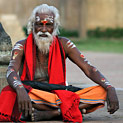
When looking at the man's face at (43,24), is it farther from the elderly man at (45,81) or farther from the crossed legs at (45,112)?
the crossed legs at (45,112)

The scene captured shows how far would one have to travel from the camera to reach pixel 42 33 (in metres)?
6.13

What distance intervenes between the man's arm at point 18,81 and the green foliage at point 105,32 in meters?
A: 24.6

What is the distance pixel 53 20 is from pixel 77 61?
0.58m

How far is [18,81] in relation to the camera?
5734mm

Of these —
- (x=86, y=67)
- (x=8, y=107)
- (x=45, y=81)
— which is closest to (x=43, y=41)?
(x=45, y=81)

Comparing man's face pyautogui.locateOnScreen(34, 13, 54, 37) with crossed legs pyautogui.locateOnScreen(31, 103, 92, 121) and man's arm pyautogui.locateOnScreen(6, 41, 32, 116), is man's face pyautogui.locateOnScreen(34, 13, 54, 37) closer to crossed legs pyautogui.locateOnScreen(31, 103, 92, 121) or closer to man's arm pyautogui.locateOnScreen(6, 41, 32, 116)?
man's arm pyautogui.locateOnScreen(6, 41, 32, 116)

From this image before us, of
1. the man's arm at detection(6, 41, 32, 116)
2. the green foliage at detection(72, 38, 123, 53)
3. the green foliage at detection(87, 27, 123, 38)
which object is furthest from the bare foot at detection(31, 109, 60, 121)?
the green foliage at detection(87, 27, 123, 38)

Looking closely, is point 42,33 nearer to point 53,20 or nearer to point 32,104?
point 53,20

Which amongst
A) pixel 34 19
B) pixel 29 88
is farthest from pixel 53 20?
pixel 29 88

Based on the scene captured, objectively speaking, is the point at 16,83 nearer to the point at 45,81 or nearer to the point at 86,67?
the point at 45,81

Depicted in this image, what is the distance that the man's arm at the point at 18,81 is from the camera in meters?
5.51

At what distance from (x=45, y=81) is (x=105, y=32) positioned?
2486cm

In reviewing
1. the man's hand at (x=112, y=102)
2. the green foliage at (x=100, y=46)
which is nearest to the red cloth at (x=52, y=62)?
the man's hand at (x=112, y=102)

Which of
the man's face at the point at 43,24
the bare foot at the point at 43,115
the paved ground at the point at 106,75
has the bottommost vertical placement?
the paved ground at the point at 106,75
